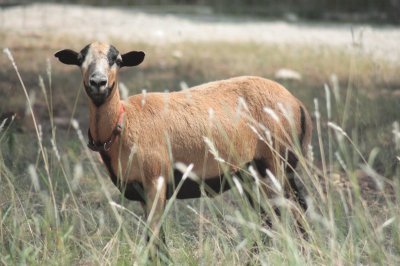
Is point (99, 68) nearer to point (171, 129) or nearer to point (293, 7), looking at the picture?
point (171, 129)

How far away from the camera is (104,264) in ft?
12.4

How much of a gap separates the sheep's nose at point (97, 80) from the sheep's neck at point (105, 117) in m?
0.22

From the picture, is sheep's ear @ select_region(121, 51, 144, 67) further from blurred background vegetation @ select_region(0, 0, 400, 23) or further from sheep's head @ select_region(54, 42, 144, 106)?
blurred background vegetation @ select_region(0, 0, 400, 23)

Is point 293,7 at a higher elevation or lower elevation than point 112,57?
lower

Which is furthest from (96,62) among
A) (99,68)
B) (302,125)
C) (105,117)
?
(302,125)

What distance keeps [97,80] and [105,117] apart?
→ 34cm

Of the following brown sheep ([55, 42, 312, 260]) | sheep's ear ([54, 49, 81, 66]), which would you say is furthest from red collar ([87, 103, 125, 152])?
sheep's ear ([54, 49, 81, 66])

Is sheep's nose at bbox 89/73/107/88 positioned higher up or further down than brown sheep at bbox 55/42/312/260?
higher up

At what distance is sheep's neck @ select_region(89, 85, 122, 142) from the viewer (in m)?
4.12

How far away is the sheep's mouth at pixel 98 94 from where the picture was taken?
3.91 meters

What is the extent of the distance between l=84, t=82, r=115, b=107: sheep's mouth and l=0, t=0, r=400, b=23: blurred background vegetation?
14.1m

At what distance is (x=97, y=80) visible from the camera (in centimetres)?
386

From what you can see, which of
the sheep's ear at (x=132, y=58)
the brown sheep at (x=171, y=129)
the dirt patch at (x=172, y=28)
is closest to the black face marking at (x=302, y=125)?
the brown sheep at (x=171, y=129)

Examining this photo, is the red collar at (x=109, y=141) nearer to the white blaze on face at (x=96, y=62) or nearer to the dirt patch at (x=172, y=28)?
the white blaze on face at (x=96, y=62)
